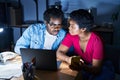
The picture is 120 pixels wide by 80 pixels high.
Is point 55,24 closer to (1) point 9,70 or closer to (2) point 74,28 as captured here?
(2) point 74,28

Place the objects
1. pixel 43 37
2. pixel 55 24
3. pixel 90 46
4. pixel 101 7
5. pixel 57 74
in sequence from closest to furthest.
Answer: pixel 57 74 < pixel 90 46 < pixel 55 24 < pixel 43 37 < pixel 101 7

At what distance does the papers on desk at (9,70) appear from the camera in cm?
148

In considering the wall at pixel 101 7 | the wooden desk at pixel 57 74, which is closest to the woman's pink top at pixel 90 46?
the wooden desk at pixel 57 74

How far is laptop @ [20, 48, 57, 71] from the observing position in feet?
5.02

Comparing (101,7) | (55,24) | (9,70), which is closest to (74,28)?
(55,24)

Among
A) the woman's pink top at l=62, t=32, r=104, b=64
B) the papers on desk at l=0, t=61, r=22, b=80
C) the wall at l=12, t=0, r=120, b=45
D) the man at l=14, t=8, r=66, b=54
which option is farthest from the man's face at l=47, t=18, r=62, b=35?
the wall at l=12, t=0, r=120, b=45

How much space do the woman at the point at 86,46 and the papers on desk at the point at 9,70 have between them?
1.39 feet

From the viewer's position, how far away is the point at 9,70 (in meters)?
1.59

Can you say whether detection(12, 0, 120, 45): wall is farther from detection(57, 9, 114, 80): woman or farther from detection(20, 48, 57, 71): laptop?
detection(20, 48, 57, 71): laptop

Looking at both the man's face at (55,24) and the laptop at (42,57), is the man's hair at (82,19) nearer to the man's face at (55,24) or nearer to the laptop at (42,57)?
the man's face at (55,24)

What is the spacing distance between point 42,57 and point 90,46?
0.58m

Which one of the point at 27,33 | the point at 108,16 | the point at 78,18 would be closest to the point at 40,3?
the point at 108,16

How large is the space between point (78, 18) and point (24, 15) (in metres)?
2.39

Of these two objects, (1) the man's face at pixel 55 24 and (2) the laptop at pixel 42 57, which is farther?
(1) the man's face at pixel 55 24
